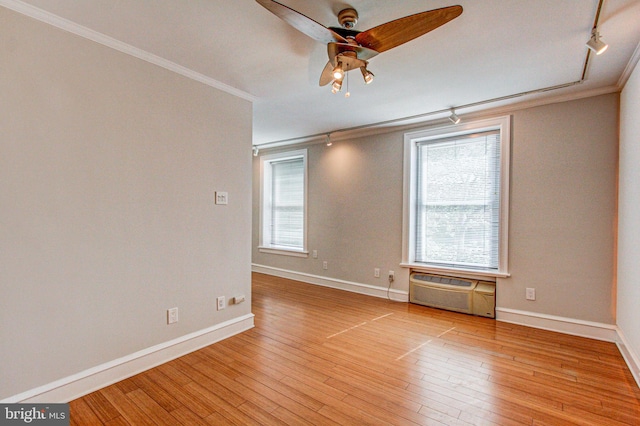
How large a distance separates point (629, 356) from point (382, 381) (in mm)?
2055

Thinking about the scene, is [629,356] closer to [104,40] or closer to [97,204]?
[97,204]

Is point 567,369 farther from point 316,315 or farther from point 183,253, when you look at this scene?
point 183,253

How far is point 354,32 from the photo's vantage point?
1922mm

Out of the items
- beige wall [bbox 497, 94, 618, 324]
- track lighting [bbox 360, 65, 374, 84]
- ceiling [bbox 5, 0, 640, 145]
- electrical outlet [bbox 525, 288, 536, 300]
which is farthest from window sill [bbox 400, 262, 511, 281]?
track lighting [bbox 360, 65, 374, 84]

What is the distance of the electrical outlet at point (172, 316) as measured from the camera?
259 centimetres

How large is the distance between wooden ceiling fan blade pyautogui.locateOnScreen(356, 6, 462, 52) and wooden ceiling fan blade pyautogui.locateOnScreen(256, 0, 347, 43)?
165mm

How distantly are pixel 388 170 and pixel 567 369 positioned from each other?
289cm

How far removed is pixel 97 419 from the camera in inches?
71.4

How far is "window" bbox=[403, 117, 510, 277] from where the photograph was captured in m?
3.62

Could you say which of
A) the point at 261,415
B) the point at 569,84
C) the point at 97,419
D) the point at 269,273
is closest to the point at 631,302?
the point at 569,84

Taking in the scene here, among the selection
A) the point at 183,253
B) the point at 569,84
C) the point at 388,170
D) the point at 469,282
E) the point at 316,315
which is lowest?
the point at 316,315

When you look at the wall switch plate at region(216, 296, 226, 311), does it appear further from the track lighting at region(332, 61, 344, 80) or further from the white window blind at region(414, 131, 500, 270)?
the white window blind at region(414, 131, 500, 270)

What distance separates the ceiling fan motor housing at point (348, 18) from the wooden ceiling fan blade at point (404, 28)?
0.62 ft

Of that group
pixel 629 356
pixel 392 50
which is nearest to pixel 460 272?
pixel 629 356
